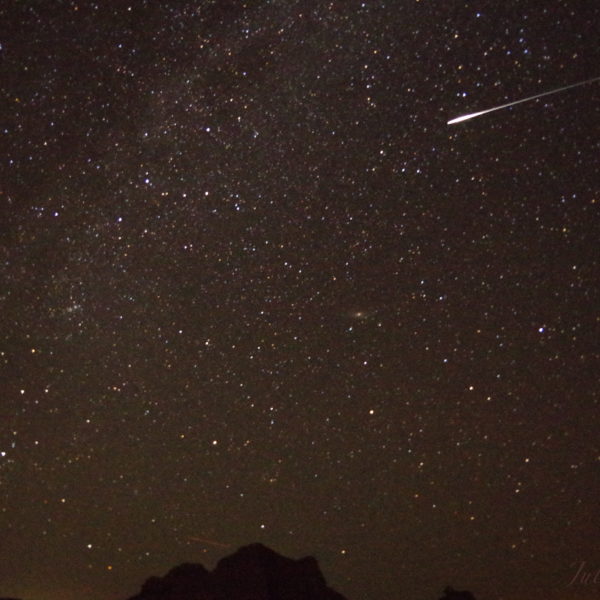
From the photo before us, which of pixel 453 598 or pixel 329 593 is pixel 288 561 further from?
pixel 453 598

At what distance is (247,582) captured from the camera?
21.9 metres

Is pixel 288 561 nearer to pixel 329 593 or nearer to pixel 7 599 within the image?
pixel 329 593

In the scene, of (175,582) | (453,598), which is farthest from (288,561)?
(453,598)

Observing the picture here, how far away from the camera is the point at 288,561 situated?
2273 centimetres

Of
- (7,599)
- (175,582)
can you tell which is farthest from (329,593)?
(7,599)

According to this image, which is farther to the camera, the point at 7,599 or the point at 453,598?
the point at 7,599

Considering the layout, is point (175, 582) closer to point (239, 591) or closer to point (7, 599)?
point (239, 591)

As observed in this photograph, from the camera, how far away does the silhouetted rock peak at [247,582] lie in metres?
21.8

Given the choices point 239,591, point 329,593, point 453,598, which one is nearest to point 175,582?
point 239,591

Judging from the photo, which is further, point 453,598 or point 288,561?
point 288,561

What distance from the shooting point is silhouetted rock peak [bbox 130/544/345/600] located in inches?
858

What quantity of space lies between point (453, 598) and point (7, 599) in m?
12.1

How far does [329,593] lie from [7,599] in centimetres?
862

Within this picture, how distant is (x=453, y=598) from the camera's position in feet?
60.5
